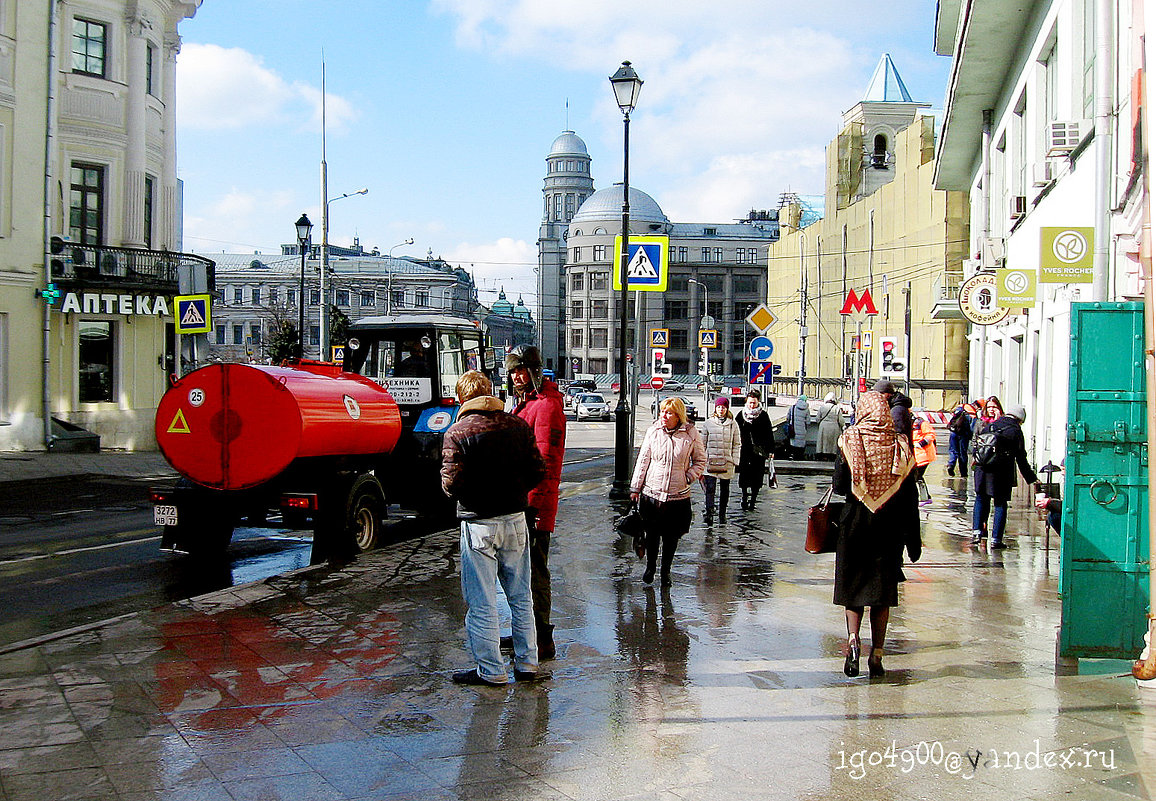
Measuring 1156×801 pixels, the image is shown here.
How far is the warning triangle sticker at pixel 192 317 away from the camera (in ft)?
72.8

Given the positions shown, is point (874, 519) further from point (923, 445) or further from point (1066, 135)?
point (1066, 135)

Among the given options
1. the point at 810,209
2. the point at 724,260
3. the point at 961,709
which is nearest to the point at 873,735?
the point at 961,709

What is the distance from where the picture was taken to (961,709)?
232 inches

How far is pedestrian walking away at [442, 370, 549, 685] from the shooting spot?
6.23 metres

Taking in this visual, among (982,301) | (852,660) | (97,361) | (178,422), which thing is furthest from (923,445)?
(97,361)

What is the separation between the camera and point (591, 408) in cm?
5775

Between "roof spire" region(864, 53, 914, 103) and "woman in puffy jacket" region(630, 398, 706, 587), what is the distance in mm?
61639

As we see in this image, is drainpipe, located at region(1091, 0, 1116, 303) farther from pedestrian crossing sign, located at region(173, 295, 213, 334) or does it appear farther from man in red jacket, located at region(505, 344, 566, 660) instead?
pedestrian crossing sign, located at region(173, 295, 213, 334)

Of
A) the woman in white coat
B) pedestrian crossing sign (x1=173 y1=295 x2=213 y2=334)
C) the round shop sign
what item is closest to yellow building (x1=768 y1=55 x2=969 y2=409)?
the round shop sign

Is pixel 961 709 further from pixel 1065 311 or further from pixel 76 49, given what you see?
pixel 76 49

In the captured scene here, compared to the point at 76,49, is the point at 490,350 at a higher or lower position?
lower

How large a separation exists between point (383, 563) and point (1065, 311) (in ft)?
35.6

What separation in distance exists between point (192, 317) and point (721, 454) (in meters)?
13.2

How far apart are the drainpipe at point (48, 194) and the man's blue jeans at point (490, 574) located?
22.2 metres
